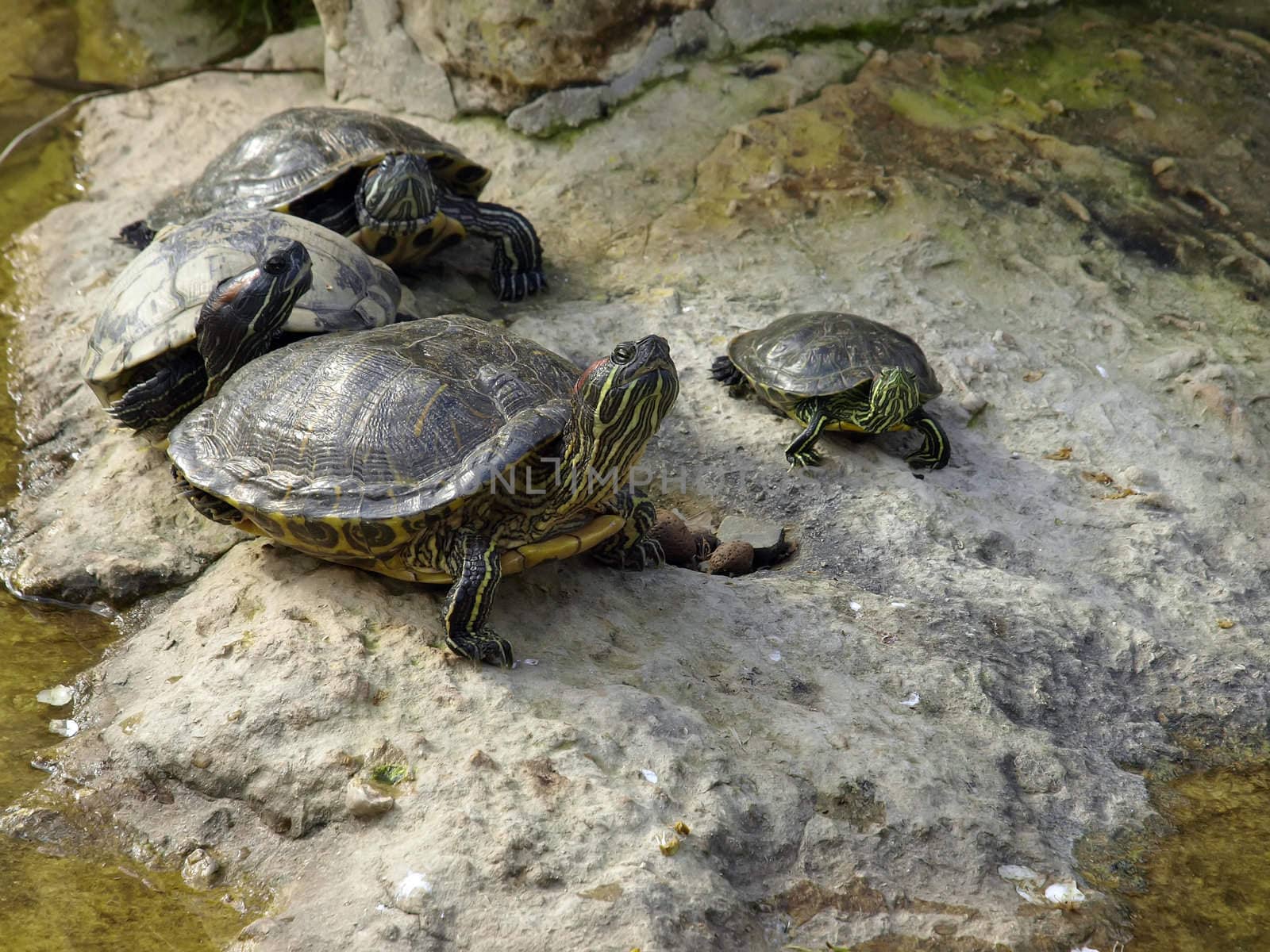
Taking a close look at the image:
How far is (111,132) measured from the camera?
27.5ft

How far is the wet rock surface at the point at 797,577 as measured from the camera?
3238mm

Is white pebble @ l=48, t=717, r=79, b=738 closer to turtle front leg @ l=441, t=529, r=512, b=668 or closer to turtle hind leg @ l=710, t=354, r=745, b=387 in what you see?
turtle front leg @ l=441, t=529, r=512, b=668

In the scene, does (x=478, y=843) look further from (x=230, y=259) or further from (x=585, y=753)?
(x=230, y=259)

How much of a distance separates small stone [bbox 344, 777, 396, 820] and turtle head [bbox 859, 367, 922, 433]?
9.85ft

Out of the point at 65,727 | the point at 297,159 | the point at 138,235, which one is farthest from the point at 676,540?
the point at 138,235

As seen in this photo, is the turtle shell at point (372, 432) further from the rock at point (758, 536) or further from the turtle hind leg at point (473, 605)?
the rock at point (758, 536)

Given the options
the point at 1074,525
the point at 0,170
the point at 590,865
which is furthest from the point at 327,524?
the point at 0,170

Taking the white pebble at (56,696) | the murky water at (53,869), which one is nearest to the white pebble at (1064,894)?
the murky water at (53,869)

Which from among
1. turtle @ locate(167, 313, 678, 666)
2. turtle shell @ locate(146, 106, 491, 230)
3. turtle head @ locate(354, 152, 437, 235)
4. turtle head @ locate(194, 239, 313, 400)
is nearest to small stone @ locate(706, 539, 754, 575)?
turtle @ locate(167, 313, 678, 666)

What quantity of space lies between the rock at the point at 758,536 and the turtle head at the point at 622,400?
1198mm

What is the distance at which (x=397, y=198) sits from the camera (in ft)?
20.6

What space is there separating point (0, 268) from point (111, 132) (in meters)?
1.90

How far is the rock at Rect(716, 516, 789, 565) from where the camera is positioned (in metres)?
4.84

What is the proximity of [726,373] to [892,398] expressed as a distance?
1019 mm
